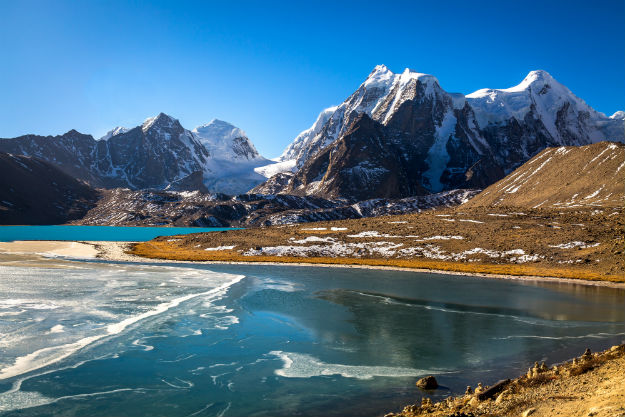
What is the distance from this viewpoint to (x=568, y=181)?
478ft

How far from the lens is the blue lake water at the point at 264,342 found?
19094 millimetres

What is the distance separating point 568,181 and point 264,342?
5846 inches

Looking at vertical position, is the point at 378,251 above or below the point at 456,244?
below

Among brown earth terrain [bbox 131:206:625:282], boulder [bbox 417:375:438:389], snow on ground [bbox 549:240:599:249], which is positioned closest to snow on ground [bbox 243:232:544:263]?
brown earth terrain [bbox 131:206:625:282]

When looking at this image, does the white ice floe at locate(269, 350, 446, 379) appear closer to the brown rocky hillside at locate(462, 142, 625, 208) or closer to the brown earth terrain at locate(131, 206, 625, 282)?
the brown earth terrain at locate(131, 206, 625, 282)

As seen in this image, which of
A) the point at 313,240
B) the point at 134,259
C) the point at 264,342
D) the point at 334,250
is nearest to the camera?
the point at 264,342

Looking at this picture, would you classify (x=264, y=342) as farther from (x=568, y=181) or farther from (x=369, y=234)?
(x=568, y=181)

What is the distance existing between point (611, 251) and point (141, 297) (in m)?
72.1

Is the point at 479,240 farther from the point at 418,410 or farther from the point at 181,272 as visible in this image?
the point at 418,410

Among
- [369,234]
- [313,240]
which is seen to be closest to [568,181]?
[369,234]

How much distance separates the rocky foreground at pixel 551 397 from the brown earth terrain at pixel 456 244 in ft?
173

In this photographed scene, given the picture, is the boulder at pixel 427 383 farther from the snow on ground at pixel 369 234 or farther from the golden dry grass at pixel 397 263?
the snow on ground at pixel 369 234

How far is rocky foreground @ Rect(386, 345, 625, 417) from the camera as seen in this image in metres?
13.6

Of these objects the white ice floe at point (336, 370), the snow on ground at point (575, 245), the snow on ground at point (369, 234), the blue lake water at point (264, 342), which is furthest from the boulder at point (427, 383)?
the snow on ground at point (369, 234)
